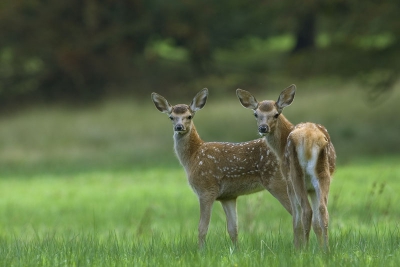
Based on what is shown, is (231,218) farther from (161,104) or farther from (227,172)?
(161,104)

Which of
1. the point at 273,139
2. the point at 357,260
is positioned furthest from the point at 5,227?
the point at 357,260

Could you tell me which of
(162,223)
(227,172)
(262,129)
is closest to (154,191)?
(162,223)

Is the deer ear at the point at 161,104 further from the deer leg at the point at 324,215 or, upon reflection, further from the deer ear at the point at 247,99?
the deer leg at the point at 324,215

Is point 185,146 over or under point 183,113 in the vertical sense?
under

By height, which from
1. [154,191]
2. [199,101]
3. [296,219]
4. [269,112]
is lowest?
[296,219]

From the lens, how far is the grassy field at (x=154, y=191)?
7277 mm

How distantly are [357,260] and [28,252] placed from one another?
288 cm

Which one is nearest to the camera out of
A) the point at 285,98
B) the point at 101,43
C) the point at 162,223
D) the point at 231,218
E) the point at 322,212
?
the point at 322,212

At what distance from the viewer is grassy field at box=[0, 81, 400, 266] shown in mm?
7277

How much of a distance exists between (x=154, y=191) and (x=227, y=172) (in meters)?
8.83

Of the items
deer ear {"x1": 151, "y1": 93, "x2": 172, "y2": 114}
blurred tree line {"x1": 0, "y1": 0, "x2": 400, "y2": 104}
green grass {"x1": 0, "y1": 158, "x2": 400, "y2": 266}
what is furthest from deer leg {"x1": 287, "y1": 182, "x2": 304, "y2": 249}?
blurred tree line {"x1": 0, "y1": 0, "x2": 400, "y2": 104}

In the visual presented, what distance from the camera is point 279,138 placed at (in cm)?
838

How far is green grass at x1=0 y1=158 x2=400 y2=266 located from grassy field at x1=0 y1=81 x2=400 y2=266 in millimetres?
26

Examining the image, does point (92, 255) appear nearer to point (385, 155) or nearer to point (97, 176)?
point (97, 176)
